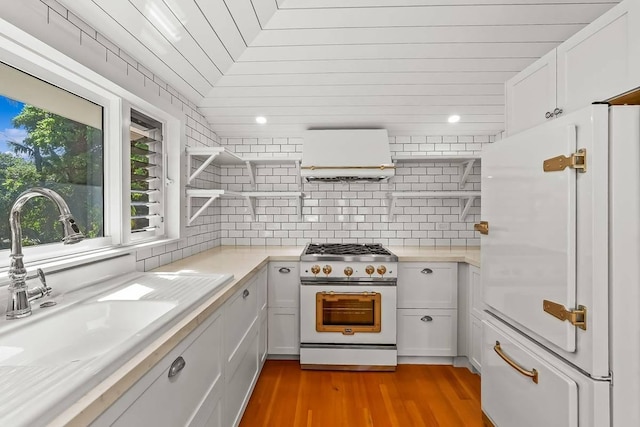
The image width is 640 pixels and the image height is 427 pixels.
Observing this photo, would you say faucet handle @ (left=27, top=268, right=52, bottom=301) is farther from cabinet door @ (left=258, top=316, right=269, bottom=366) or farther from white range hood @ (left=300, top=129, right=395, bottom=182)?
white range hood @ (left=300, top=129, right=395, bottom=182)

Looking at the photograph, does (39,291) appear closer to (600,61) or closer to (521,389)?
(521,389)

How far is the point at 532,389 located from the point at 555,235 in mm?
672

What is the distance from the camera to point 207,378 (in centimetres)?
136

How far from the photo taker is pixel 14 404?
0.60 m

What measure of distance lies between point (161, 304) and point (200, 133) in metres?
1.93

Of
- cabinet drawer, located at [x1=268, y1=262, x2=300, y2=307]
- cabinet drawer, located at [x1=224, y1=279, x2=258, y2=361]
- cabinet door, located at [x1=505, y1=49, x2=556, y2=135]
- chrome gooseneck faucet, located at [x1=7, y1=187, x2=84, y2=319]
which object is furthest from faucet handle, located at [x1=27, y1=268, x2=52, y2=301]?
cabinet door, located at [x1=505, y1=49, x2=556, y2=135]

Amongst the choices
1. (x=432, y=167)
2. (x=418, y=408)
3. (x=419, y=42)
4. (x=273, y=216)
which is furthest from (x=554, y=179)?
(x=273, y=216)

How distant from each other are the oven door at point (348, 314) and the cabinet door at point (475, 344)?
610 millimetres

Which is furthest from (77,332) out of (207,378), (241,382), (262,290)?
(262,290)

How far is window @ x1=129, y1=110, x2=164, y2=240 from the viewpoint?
205cm

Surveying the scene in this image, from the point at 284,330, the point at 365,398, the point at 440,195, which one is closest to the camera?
the point at 365,398

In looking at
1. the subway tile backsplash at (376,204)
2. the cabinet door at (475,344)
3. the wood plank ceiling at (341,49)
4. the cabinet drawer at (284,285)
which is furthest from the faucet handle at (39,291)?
the cabinet door at (475,344)

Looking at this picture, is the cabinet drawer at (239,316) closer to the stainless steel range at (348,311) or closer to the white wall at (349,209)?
the stainless steel range at (348,311)

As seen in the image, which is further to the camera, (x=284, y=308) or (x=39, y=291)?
(x=284, y=308)
